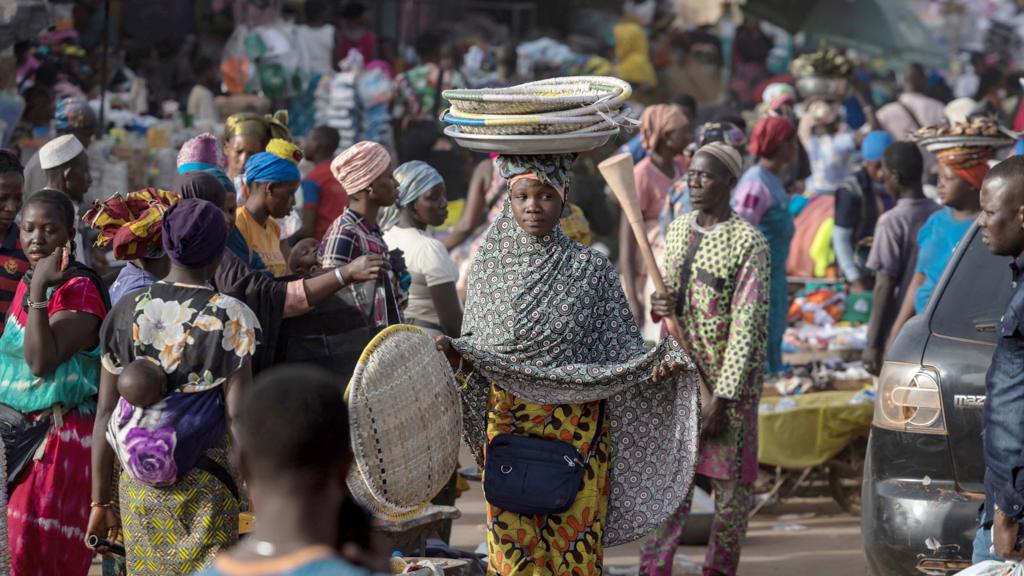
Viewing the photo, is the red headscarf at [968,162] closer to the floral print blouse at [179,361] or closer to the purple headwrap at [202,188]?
the purple headwrap at [202,188]

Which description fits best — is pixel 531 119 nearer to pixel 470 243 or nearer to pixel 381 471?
pixel 381 471

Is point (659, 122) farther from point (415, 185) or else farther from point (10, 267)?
point (10, 267)

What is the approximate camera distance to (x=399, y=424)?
13.4ft

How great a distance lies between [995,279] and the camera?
19.1ft

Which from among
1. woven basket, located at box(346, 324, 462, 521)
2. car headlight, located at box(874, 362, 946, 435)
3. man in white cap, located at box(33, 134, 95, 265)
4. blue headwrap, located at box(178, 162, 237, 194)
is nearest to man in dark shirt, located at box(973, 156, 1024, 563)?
car headlight, located at box(874, 362, 946, 435)

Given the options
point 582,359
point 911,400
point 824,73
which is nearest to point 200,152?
point 582,359

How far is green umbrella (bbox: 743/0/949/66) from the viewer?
2245 cm

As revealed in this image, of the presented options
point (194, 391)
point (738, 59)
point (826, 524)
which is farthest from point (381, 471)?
point (738, 59)

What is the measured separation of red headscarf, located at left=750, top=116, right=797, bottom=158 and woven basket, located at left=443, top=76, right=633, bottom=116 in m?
4.69

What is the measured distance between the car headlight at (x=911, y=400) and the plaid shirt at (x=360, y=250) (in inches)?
78.9

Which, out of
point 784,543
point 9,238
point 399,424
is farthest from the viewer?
point 784,543

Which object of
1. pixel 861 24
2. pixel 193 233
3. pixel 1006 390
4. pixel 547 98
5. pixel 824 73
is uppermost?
pixel 547 98

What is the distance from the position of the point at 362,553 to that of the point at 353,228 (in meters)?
3.66

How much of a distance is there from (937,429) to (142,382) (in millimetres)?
2988
